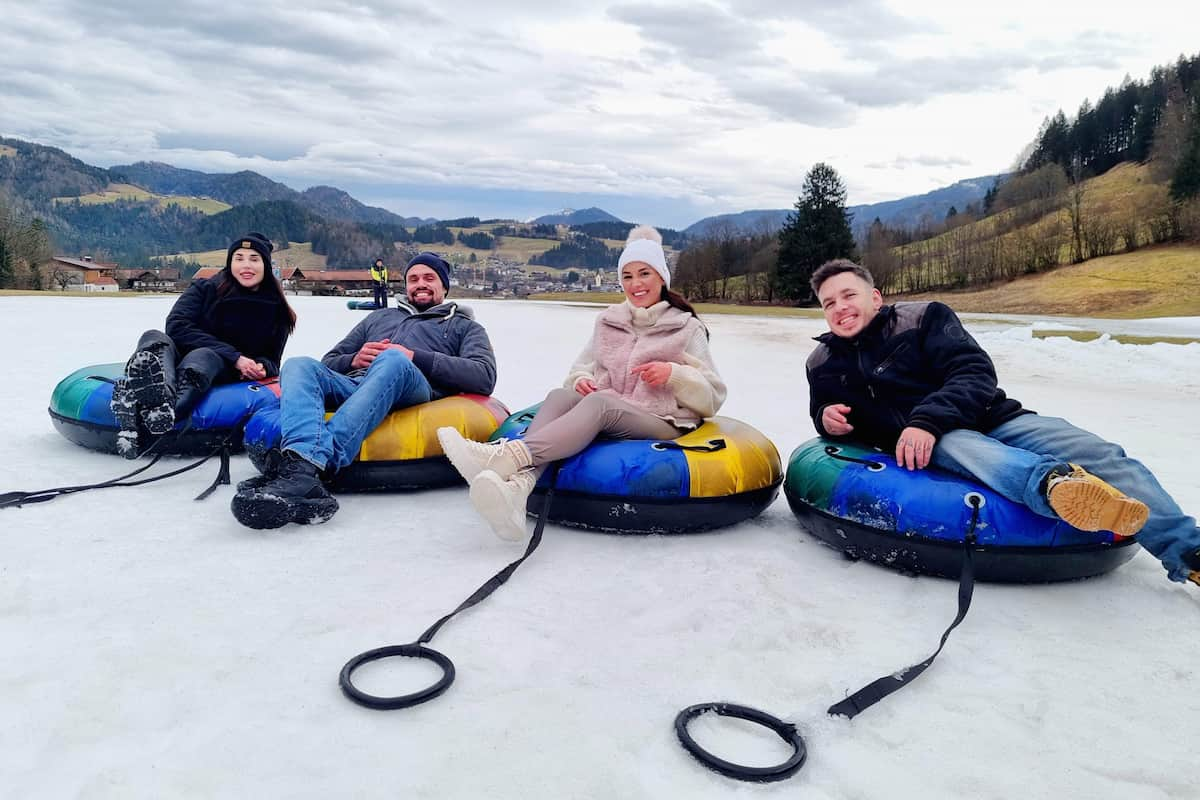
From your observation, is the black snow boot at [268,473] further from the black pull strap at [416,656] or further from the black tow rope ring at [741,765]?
the black tow rope ring at [741,765]

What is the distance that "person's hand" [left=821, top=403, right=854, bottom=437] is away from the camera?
3.73 meters

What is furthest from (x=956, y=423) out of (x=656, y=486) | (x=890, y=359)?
(x=656, y=486)

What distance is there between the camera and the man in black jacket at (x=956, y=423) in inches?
110

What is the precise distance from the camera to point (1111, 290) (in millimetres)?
28719

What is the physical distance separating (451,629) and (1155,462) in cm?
530

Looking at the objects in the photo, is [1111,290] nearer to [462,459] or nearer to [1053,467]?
[1053,467]

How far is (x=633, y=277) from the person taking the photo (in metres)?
4.07

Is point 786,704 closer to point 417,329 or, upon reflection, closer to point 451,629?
point 451,629

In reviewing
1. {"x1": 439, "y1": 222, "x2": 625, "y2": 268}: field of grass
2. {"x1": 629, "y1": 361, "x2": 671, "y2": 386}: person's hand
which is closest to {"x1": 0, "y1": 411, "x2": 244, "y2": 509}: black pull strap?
{"x1": 629, "y1": 361, "x2": 671, "y2": 386}: person's hand

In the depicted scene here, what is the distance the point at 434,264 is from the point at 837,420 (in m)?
2.81

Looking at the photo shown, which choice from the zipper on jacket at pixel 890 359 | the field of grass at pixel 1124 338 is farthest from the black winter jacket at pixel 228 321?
the field of grass at pixel 1124 338

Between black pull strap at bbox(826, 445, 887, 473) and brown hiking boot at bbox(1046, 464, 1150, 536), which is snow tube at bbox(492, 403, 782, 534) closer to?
black pull strap at bbox(826, 445, 887, 473)

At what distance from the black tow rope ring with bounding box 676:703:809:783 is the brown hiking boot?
4.87ft

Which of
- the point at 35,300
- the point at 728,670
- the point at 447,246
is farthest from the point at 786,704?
the point at 447,246
